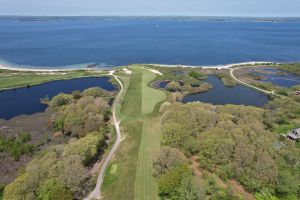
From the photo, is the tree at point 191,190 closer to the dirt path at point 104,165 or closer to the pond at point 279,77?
the dirt path at point 104,165

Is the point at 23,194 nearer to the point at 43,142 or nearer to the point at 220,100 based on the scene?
the point at 43,142

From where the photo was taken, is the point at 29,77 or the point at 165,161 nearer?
the point at 165,161

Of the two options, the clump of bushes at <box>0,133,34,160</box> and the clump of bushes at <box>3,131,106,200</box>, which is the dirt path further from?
the clump of bushes at <box>0,133,34,160</box>

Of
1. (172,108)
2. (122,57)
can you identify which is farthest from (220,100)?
(122,57)

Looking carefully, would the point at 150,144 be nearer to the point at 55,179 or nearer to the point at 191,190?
the point at 191,190

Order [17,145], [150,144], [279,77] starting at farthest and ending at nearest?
1. [279,77]
2. [17,145]
3. [150,144]

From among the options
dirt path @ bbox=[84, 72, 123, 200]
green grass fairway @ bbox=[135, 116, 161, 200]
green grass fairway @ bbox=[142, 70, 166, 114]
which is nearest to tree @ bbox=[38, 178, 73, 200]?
dirt path @ bbox=[84, 72, 123, 200]

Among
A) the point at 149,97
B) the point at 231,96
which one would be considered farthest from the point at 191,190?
the point at 231,96
